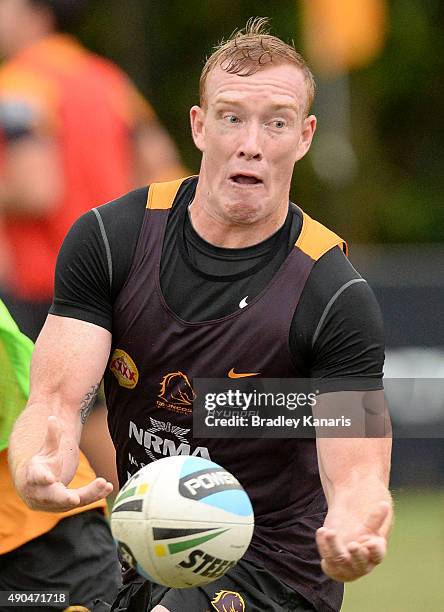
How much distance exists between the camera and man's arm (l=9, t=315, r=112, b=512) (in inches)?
165

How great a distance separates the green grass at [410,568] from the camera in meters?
7.34

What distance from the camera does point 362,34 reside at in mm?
12586

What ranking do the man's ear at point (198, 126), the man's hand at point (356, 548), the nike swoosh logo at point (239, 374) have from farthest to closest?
1. the man's ear at point (198, 126)
2. the nike swoosh logo at point (239, 374)
3. the man's hand at point (356, 548)

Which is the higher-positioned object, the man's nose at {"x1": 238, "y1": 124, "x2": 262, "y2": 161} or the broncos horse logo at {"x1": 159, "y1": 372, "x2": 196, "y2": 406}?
the man's nose at {"x1": 238, "y1": 124, "x2": 262, "y2": 161}

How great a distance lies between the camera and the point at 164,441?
454 centimetres

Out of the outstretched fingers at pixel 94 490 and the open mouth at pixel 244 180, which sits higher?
the open mouth at pixel 244 180

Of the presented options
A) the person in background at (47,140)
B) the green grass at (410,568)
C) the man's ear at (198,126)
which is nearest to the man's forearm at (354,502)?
the man's ear at (198,126)

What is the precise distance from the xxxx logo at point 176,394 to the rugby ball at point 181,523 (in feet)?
1.34

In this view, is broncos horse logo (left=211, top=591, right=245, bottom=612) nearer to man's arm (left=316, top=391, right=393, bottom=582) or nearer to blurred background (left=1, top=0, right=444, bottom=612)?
man's arm (left=316, top=391, right=393, bottom=582)

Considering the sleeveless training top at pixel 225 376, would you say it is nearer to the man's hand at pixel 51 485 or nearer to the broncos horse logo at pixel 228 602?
the broncos horse logo at pixel 228 602

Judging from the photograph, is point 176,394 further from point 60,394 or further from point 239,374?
point 60,394

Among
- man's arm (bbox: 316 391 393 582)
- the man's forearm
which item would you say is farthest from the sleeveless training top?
the man's forearm

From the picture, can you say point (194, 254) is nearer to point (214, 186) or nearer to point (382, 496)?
point (214, 186)

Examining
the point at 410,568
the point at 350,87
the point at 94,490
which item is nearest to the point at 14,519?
the point at 94,490
